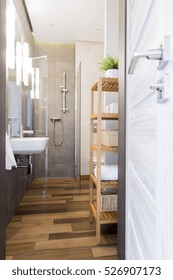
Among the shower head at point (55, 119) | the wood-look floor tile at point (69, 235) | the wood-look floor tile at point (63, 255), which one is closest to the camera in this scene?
the wood-look floor tile at point (63, 255)

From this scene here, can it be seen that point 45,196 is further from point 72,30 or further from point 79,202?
point 72,30

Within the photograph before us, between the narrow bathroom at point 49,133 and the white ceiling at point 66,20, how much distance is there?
0.8 inches

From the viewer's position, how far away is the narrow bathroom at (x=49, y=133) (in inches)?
63.6

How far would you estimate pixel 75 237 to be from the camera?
5.61ft

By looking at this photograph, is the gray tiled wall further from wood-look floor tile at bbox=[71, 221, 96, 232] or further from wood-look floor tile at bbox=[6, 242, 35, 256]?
wood-look floor tile at bbox=[6, 242, 35, 256]

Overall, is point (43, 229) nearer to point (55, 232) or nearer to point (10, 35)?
point (55, 232)

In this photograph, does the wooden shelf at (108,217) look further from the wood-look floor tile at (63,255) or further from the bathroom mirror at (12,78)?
the bathroom mirror at (12,78)

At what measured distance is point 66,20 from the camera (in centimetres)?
312

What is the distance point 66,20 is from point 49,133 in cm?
194

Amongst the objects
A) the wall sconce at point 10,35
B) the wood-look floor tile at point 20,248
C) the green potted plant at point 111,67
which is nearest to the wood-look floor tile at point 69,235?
the wood-look floor tile at point 20,248

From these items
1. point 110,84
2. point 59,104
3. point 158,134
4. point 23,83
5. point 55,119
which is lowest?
point 158,134

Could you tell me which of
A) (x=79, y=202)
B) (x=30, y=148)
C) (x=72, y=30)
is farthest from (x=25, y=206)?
(x=72, y=30)

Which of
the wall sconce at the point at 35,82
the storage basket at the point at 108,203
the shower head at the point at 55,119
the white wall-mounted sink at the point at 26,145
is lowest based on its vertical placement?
the storage basket at the point at 108,203

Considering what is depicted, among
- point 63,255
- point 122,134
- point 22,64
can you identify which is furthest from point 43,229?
point 22,64
